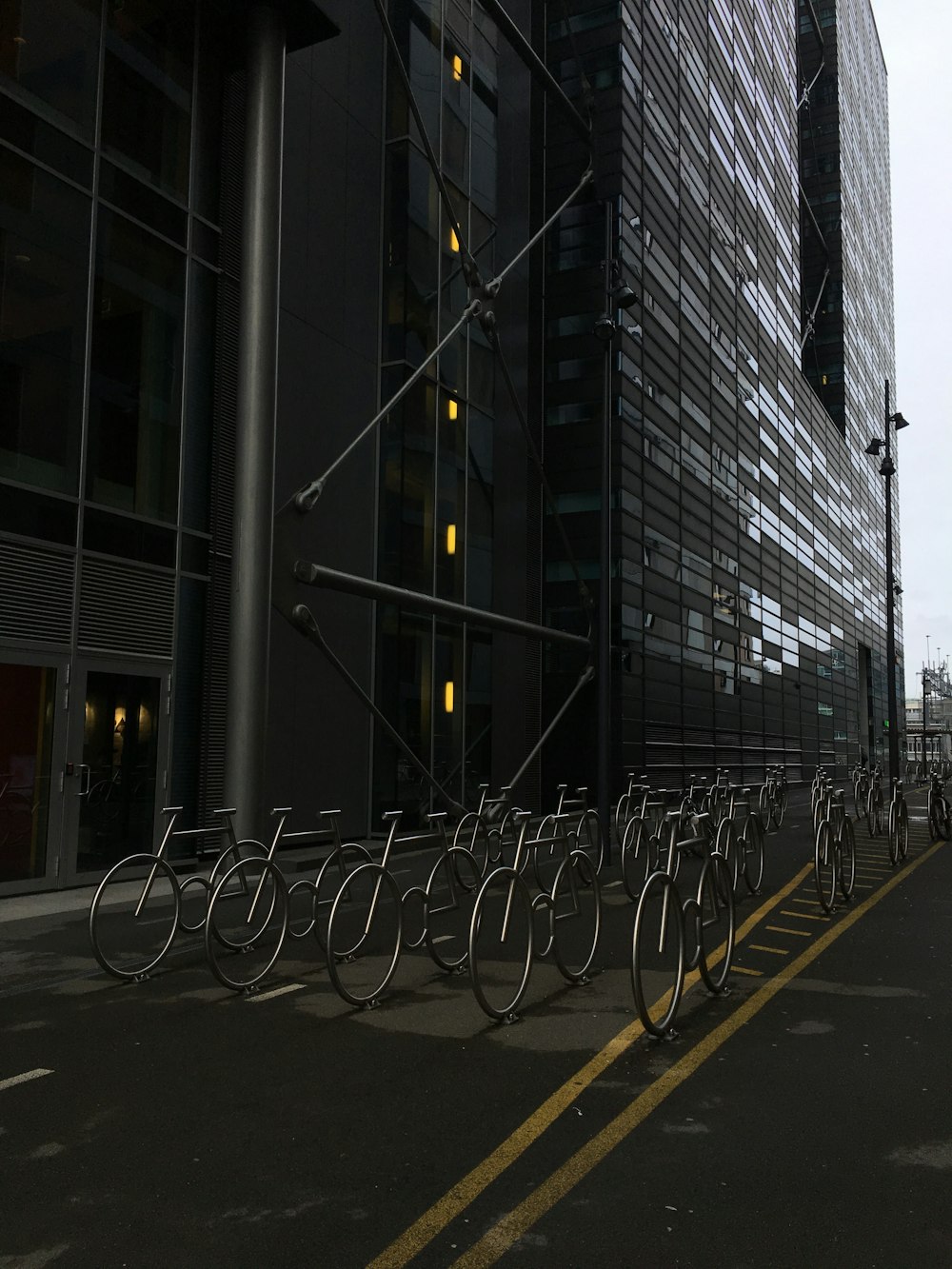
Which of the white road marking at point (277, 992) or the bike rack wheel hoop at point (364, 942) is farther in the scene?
A: the white road marking at point (277, 992)

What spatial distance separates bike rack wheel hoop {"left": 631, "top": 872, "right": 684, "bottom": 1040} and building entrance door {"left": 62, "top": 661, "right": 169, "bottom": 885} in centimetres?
714

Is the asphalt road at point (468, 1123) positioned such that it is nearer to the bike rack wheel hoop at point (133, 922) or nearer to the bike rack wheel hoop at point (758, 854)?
the bike rack wheel hoop at point (133, 922)

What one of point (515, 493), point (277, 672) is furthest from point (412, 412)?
point (277, 672)

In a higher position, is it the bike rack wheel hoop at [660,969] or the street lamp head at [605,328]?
the street lamp head at [605,328]

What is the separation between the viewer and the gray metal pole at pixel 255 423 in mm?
13227

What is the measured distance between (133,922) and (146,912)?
2.04ft

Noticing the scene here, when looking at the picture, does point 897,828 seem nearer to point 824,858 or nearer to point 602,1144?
point 824,858

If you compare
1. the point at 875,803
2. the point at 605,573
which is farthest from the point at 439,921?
the point at 875,803

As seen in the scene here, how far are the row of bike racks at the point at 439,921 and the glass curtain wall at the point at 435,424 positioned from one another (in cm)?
568

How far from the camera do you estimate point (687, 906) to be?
651 centimetres

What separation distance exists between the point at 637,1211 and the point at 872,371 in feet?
263

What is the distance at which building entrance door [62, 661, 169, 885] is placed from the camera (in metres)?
11.8

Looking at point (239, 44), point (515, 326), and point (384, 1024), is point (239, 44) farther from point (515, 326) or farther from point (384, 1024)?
point (384, 1024)

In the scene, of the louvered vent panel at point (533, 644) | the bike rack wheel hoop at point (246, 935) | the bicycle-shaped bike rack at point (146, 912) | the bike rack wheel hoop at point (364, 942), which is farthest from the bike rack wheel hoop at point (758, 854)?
the louvered vent panel at point (533, 644)
